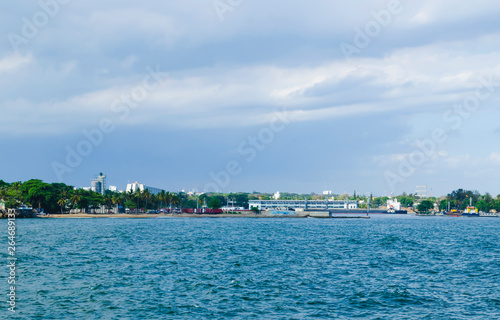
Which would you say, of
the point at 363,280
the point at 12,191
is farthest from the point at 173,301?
the point at 12,191

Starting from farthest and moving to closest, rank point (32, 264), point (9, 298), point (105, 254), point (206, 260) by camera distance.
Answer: point (105, 254), point (206, 260), point (32, 264), point (9, 298)

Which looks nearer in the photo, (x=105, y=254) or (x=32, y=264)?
(x=32, y=264)

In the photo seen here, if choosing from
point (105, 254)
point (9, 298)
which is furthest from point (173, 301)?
point (105, 254)

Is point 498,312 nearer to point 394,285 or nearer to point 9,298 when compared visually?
point 394,285

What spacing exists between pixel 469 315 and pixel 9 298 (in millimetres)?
31952

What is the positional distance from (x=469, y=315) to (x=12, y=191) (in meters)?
203

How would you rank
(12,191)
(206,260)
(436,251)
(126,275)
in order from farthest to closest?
(12,191)
(436,251)
(206,260)
(126,275)

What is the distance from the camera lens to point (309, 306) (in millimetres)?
33406

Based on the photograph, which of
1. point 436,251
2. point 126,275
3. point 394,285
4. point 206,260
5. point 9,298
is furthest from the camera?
point 436,251

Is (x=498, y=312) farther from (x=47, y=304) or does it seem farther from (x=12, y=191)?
(x=12, y=191)

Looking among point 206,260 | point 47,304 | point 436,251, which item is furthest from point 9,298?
point 436,251

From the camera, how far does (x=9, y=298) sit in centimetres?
3466

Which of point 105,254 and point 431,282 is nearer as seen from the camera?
point 431,282

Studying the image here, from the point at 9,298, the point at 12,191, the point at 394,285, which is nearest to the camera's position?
the point at 9,298
